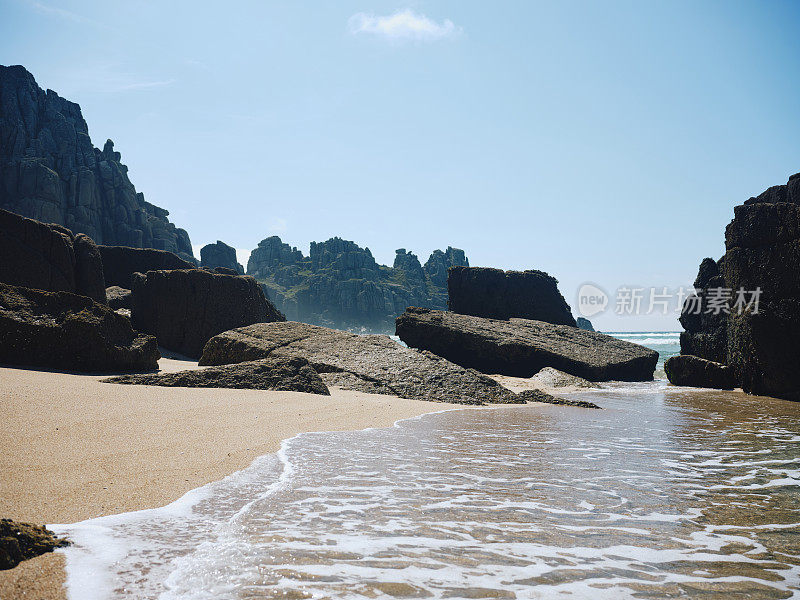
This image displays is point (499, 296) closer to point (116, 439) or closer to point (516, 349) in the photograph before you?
point (516, 349)

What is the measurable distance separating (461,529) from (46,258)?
16379 mm

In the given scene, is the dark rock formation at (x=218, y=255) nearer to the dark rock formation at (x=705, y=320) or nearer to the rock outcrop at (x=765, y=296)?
the dark rock formation at (x=705, y=320)

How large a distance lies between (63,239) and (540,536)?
56.8ft

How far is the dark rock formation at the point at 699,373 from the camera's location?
1734 centimetres

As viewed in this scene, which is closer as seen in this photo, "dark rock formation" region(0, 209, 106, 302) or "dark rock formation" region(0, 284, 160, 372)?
"dark rock formation" region(0, 284, 160, 372)

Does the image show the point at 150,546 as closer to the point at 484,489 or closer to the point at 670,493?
the point at 484,489

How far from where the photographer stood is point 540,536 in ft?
9.73

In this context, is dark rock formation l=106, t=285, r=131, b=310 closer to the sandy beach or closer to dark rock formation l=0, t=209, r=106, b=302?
dark rock formation l=0, t=209, r=106, b=302

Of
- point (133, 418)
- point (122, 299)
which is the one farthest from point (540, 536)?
point (122, 299)

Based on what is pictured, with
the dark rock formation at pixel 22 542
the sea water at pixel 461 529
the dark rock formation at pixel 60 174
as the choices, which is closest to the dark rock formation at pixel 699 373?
the sea water at pixel 461 529

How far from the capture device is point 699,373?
18.5m

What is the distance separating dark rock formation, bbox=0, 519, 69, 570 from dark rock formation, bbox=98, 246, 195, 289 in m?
24.8

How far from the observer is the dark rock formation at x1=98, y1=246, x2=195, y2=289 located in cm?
2469

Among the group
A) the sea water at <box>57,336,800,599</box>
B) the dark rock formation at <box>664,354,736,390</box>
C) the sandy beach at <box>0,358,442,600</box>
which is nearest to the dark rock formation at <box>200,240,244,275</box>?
the dark rock formation at <box>664,354,736,390</box>
